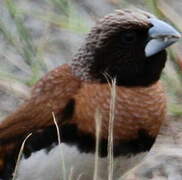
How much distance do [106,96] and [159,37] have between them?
30 centimetres

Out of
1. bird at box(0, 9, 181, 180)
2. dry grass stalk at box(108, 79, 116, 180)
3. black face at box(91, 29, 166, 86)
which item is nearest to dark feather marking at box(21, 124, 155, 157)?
bird at box(0, 9, 181, 180)

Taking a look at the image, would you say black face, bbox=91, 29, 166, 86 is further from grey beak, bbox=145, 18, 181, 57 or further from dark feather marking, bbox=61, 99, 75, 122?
dark feather marking, bbox=61, 99, 75, 122

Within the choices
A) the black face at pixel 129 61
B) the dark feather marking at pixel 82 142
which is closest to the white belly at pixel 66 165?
the dark feather marking at pixel 82 142

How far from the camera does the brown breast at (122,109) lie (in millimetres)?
4879

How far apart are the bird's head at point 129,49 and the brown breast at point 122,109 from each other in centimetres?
5

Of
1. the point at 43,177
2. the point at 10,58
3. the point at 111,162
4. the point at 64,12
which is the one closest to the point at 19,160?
the point at 43,177

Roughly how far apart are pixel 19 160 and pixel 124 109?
1.48 feet

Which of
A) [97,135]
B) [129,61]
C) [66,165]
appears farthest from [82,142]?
[129,61]

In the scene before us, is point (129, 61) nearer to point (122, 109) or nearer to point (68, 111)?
point (122, 109)

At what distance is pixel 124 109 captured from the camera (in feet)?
16.2

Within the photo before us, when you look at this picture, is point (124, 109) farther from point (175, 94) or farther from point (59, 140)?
point (175, 94)

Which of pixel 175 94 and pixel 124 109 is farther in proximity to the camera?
pixel 175 94

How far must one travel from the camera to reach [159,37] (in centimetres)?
492

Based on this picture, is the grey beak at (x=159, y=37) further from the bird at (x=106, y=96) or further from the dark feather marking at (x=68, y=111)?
the dark feather marking at (x=68, y=111)
